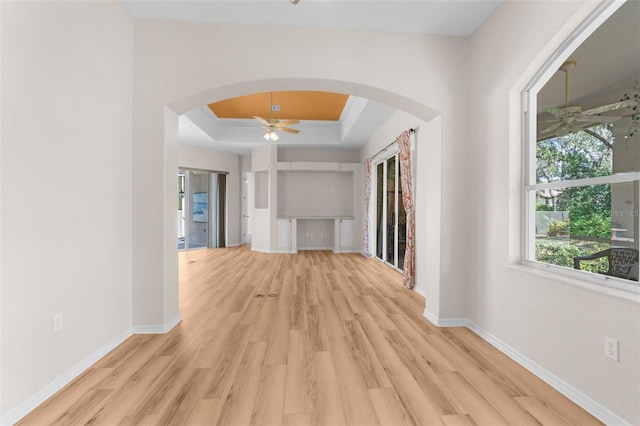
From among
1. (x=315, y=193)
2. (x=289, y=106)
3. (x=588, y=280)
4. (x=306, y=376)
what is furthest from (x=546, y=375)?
(x=315, y=193)

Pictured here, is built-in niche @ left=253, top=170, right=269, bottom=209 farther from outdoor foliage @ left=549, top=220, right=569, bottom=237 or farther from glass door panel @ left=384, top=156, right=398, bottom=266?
outdoor foliage @ left=549, top=220, right=569, bottom=237

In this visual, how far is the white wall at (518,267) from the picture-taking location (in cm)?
167

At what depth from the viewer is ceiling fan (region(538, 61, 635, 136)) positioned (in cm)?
184

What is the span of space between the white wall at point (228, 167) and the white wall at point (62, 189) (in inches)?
221

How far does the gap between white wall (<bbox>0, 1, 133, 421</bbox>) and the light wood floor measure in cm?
31

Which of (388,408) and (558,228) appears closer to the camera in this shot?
(388,408)

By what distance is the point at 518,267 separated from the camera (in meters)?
2.41

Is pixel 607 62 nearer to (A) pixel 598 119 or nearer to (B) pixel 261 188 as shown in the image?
(A) pixel 598 119

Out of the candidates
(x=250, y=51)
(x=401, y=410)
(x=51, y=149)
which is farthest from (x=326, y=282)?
(x=51, y=149)

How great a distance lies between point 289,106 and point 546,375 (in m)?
5.92

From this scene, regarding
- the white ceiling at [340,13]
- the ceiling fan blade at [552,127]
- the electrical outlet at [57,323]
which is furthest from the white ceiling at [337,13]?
the electrical outlet at [57,323]

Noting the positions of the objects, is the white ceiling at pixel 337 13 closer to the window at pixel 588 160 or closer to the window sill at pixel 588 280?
the window at pixel 588 160

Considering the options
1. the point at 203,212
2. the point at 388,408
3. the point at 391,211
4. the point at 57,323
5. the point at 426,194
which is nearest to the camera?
the point at 388,408

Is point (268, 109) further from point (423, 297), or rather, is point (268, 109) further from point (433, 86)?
point (423, 297)
